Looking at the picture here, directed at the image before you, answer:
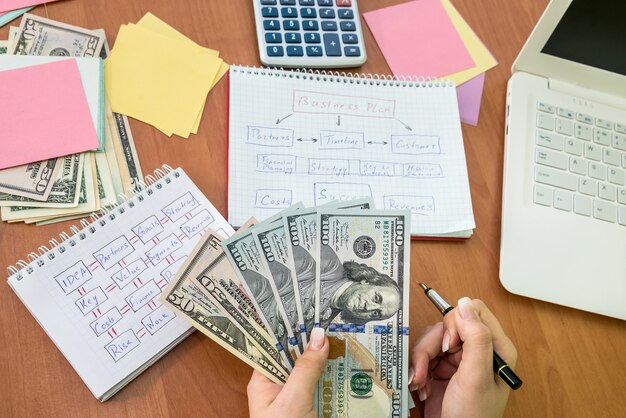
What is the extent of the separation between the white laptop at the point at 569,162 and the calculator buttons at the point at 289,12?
0.32 meters

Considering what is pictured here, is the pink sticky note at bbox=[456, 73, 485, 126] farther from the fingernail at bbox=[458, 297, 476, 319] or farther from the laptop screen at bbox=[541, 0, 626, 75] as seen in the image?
the fingernail at bbox=[458, 297, 476, 319]

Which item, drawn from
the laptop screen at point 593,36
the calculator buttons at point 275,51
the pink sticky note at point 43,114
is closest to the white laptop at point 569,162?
the laptop screen at point 593,36

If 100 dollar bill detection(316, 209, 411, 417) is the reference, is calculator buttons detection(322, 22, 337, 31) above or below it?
above

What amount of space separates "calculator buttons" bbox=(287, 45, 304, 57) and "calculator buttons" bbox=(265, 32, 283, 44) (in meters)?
0.02

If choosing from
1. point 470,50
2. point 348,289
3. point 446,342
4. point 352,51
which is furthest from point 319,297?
point 470,50

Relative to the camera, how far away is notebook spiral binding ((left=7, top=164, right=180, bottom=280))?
2.06 feet

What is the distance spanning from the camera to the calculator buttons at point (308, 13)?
816mm

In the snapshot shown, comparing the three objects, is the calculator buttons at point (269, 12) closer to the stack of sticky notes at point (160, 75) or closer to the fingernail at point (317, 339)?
the stack of sticky notes at point (160, 75)

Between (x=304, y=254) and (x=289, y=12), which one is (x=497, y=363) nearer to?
(x=304, y=254)

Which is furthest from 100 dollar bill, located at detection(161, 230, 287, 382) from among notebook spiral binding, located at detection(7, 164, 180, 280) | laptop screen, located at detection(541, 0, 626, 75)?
laptop screen, located at detection(541, 0, 626, 75)

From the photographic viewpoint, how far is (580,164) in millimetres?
776

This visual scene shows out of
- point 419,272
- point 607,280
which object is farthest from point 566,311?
point 419,272

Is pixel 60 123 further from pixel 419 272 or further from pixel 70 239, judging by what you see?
pixel 419 272

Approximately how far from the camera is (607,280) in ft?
2.40
